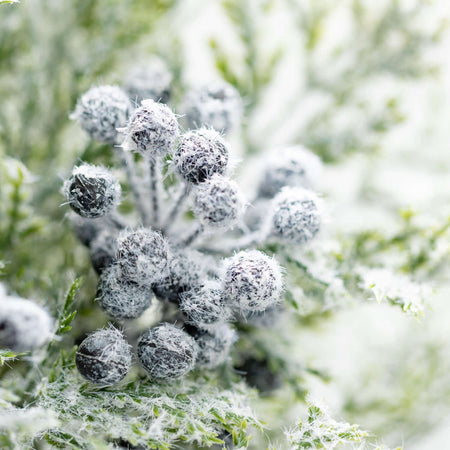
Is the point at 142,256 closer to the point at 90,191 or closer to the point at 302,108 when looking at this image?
the point at 90,191

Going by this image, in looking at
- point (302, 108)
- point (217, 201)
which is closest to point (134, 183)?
point (217, 201)

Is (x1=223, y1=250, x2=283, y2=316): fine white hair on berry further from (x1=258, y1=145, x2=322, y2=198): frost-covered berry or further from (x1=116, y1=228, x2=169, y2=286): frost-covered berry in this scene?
(x1=258, y1=145, x2=322, y2=198): frost-covered berry

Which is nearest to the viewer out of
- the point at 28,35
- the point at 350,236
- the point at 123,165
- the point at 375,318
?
the point at 123,165

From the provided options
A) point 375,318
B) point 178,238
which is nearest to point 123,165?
point 178,238

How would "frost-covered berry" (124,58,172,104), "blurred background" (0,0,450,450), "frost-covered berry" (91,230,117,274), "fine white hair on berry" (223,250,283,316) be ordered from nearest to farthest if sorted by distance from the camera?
"fine white hair on berry" (223,250,283,316), "frost-covered berry" (91,230,117,274), "frost-covered berry" (124,58,172,104), "blurred background" (0,0,450,450)

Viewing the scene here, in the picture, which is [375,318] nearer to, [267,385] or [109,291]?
[267,385]

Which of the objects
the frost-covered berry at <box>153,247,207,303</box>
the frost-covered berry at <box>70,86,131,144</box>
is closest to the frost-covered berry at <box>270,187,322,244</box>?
the frost-covered berry at <box>153,247,207,303</box>
